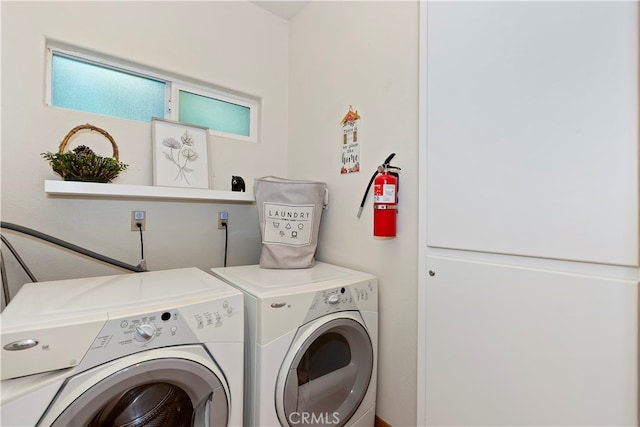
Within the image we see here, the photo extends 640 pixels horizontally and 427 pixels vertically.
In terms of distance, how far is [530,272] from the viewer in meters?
1.01

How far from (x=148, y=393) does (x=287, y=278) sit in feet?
2.31

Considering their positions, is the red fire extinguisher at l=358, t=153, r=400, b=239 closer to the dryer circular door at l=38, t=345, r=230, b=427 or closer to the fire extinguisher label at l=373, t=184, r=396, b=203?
the fire extinguisher label at l=373, t=184, r=396, b=203

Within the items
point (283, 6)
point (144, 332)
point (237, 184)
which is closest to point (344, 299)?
point (144, 332)

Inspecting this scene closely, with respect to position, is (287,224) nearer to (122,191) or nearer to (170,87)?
(122,191)

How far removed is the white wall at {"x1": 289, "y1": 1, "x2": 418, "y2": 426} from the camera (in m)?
1.44

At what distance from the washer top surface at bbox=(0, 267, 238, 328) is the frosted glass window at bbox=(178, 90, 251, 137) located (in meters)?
1.09

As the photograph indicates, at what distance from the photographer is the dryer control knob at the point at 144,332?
91 cm

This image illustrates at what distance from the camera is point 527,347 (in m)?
1.02

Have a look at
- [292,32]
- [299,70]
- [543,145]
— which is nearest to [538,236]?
[543,145]

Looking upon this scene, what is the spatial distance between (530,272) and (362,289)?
0.72 metres

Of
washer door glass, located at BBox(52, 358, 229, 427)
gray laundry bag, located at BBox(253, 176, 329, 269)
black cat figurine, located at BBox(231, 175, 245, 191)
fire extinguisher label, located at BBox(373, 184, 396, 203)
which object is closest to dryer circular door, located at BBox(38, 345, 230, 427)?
washer door glass, located at BBox(52, 358, 229, 427)

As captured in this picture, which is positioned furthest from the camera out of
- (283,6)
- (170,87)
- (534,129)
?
(283,6)

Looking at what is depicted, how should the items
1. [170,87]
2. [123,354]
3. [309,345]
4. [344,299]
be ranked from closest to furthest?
[123,354] < [309,345] < [344,299] < [170,87]

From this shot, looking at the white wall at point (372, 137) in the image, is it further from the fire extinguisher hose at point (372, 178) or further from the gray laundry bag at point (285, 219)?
the gray laundry bag at point (285, 219)
